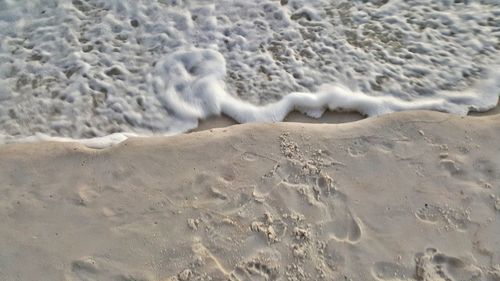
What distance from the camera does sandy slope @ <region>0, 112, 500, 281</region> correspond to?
2.67 m

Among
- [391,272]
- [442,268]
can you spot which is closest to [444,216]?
[442,268]

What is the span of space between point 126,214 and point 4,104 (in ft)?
4.48

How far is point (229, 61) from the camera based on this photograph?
3.79 meters

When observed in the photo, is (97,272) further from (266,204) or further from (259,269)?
(266,204)

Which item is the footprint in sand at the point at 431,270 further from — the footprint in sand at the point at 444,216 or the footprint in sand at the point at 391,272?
the footprint in sand at the point at 444,216

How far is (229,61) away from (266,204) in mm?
1327

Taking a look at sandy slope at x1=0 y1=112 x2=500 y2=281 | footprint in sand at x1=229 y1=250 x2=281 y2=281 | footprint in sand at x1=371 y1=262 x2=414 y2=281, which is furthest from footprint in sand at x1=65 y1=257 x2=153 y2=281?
footprint in sand at x1=371 y1=262 x2=414 y2=281

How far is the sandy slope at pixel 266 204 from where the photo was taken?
267cm

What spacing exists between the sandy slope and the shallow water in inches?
11.9

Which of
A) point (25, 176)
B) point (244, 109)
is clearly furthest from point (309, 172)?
point (25, 176)

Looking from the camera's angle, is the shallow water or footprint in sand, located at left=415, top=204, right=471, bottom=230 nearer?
footprint in sand, located at left=415, top=204, right=471, bottom=230

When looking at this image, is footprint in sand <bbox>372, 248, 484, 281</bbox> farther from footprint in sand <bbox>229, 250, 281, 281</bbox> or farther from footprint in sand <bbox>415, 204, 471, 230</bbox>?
footprint in sand <bbox>229, 250, 281, 281</bbox>

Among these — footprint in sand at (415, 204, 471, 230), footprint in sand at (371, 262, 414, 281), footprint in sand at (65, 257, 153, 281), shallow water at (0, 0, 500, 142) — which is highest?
shallow water at (0, 0, 500, 142)

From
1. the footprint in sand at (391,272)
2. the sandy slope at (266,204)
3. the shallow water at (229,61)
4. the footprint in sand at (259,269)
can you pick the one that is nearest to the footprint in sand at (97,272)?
the sandy slope at (266,204)
